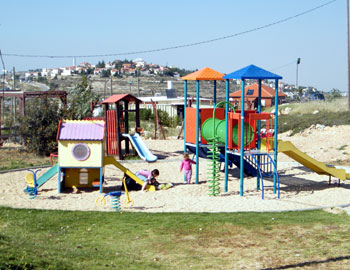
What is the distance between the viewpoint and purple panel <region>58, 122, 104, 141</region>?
565 inches

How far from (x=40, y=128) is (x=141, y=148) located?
4.87 m

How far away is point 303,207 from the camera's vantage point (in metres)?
12.1

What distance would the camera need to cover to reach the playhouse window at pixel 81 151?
1430 centimetres

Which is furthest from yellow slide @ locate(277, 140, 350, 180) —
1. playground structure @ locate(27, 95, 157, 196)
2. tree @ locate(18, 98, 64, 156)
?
tree @ locate(18, 98, 64, 156)

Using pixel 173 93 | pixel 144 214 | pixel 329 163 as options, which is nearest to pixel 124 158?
pixel 329 163

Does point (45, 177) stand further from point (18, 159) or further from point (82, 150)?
point (18, 159)

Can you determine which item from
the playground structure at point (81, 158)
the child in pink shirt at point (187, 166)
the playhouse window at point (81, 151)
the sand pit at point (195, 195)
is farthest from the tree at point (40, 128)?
the child in pink shirt at point (187, 166)

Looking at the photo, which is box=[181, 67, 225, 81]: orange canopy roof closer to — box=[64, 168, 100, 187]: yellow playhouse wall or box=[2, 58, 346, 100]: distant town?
box=[64, 168, 100, 187]: yellow playhouse wall

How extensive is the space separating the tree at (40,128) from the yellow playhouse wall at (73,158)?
285 inches

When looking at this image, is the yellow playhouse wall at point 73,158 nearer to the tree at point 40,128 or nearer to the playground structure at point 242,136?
the playground structure at point 242,136

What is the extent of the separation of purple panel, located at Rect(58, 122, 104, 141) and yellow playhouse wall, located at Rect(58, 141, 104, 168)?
0.14 meters

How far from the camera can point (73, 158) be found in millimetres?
14312

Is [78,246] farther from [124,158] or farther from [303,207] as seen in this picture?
[124,158]

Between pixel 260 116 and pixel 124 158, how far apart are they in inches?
331
